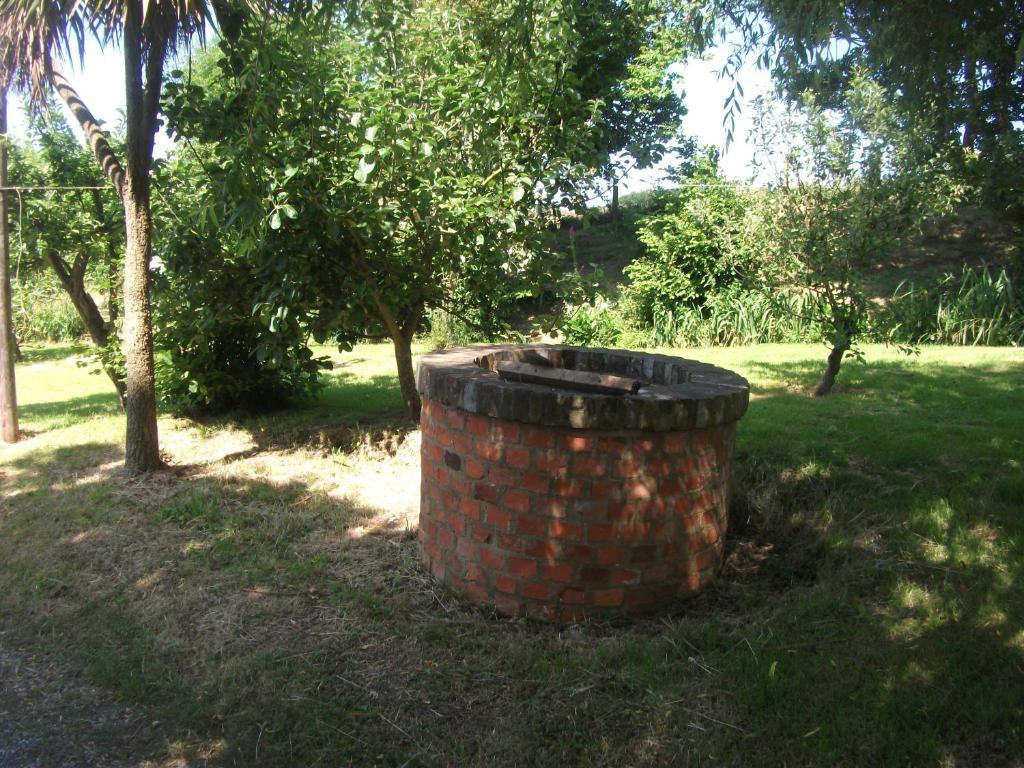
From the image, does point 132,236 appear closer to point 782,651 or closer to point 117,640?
point 117,640

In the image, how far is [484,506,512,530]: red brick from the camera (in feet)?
12.6

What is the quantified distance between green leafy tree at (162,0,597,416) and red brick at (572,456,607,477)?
2650mm

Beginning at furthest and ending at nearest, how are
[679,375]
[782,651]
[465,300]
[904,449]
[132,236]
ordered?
[465,300], [132,236], [904,449], [679,375], [782,651]

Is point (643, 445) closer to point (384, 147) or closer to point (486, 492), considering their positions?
point (486, 492)

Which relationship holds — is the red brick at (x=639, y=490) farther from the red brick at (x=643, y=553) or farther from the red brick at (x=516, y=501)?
the red brick at (x=516, y=501)

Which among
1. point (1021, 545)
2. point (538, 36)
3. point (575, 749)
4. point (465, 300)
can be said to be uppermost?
point (538, 36)

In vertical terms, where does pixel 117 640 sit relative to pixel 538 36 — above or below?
below

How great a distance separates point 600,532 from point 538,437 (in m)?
0.53

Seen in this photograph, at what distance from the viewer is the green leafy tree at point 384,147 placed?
551 centimetres

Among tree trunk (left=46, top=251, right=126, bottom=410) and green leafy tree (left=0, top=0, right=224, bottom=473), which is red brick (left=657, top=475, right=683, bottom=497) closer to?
green leafy tree (left=0, top=0, right=224, bottom=473)

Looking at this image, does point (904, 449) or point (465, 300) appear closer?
point (904, 449)

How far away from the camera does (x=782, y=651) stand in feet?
11.1

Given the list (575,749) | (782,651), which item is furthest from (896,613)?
(575,749)

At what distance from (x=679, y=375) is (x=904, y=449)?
175 cm
